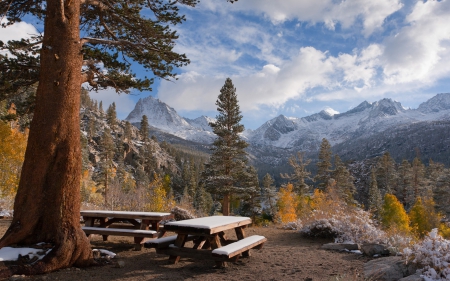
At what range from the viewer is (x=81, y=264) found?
4738 millimetres

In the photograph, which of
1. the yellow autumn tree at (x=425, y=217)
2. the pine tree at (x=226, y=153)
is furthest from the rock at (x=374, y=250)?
the yellow autumn tree at (x=425, y=217)

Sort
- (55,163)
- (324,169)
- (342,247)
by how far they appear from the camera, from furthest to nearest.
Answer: (324,169), (342,247), (55,163)

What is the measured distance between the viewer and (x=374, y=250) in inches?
260

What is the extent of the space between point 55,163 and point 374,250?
6.60 metres

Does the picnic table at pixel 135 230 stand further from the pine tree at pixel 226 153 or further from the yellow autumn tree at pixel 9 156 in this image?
the yellow autumn tree at pixel 9 156

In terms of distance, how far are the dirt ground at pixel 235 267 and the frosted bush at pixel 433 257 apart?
89 cm

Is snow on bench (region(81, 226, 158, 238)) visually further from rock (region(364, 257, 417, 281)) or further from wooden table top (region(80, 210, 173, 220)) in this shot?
rock (region(364, 257, 417, 281))

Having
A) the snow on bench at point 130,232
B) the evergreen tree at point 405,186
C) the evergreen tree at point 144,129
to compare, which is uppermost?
the evergreen tree at point 144,129

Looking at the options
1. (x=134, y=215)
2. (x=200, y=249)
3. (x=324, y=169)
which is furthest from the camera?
(x=324, y=169)

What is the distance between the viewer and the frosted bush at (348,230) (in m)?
→ 8.03

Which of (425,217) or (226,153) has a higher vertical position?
(226,153)

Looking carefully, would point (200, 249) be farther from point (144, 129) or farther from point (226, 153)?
point (144, 129)

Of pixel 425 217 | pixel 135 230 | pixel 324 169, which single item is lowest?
pixel 425 217

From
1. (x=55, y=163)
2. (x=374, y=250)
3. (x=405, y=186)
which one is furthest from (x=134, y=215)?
(x=405, y=186)
